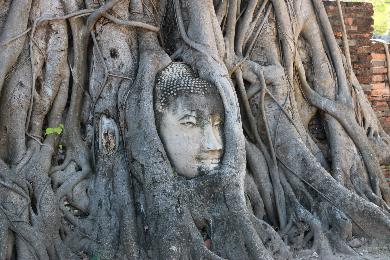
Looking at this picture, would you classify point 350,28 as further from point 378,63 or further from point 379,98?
point 379,98

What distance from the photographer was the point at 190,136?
3031 millimetres

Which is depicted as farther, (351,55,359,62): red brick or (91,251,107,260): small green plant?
(351,55,359,62): red brick

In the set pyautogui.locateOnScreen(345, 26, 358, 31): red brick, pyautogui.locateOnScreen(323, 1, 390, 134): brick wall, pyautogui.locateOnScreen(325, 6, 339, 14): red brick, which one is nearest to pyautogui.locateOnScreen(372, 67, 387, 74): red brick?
pyautogui.locateOnScreen(323, 1, 390, 134): brick wall

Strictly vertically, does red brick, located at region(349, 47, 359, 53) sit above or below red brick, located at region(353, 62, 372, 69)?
above

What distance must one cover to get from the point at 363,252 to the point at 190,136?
5.59 feet

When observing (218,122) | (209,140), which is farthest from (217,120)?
(209,140)

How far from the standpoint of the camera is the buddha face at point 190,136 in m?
3.02

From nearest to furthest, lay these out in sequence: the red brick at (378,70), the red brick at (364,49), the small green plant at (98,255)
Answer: the small green plant at (98,255) → the red brick at (364,49) → the red brick at (378,70)

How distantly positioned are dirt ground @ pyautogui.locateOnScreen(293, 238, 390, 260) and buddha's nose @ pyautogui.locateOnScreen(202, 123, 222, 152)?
42.0 inches

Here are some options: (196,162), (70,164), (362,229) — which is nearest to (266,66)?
(196,162)

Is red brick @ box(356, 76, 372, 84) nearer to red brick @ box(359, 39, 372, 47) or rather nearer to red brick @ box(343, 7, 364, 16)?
red brick @ box(359, 39, 372, 47)

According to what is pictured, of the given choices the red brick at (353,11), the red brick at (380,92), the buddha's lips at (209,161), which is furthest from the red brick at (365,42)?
the buddha's lips at (209,161)

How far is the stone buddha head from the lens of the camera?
3.02 metres

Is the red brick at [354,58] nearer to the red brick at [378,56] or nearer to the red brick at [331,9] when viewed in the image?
the red brick at [378,56]
